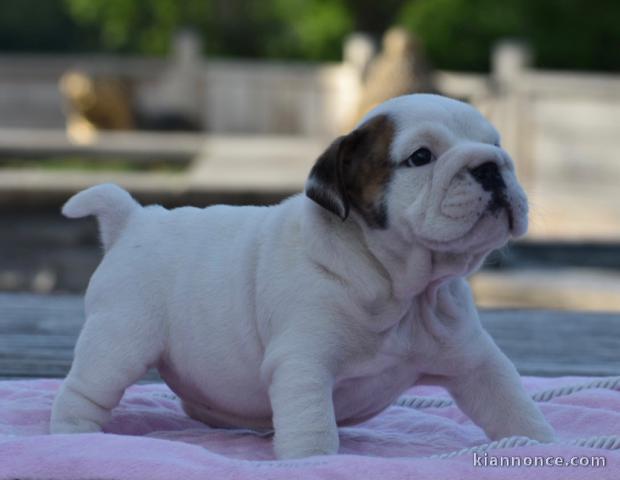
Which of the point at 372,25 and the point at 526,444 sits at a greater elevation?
the point at 526,444

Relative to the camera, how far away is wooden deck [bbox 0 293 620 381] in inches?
141

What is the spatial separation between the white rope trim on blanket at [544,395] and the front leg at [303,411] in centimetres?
75

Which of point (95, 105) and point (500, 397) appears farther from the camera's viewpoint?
point (95, 105)

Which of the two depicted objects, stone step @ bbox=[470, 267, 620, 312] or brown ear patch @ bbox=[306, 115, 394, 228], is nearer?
brown ear patch @ bbox=[306, 115, 394, 228]

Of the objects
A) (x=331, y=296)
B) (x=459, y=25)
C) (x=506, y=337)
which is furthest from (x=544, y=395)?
(x=459, y=25)

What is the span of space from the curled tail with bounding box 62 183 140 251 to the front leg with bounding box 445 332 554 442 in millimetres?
792

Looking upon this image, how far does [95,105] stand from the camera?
15547 millimetres

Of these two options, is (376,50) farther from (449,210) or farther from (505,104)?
(449,210)

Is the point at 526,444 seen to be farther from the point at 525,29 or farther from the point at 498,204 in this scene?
the point at 525,29

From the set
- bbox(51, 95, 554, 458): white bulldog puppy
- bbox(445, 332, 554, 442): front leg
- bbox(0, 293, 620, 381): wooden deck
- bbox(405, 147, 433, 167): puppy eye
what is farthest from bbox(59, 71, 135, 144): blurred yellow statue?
bbox(405, 147, 433, 167): puppy eye

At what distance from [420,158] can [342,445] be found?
25.2 inches

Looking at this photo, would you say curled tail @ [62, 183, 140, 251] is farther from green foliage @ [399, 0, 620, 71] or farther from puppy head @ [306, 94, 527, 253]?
green foliage @ [399, 0, 620, 71]

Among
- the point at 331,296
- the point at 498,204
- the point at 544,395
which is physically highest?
the point at 498,204

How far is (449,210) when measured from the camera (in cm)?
223
